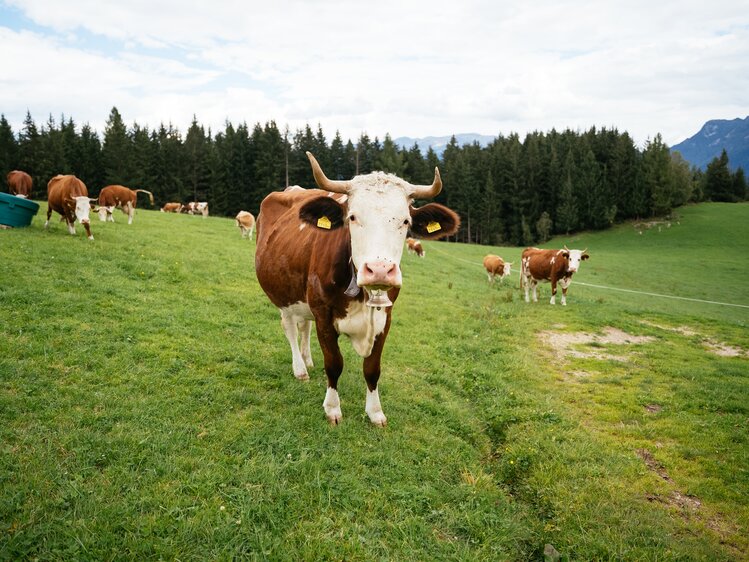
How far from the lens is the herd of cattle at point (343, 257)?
13.7 ft

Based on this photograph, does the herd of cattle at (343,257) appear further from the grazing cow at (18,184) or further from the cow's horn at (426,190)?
the grazing cow at (18,184)

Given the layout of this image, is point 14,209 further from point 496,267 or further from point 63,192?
point 496,267

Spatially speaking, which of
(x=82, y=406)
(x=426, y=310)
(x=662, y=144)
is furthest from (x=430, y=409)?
(x=662, y=144)

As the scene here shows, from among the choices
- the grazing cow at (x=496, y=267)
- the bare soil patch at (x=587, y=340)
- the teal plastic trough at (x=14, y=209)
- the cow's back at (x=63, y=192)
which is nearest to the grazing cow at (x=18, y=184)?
the cow's back at (x=63, y=192)

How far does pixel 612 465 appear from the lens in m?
5.12

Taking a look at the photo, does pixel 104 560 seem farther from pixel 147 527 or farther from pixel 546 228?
pixel 546 228

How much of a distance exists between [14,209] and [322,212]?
539 inches

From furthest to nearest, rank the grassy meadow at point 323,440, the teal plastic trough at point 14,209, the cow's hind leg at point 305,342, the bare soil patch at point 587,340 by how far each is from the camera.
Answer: the teal plastic trough at point 14,209 < the bare soil patch at point 587,340 < the cow's hind leg at point 305,342 < the grassy meadow at point 323,440

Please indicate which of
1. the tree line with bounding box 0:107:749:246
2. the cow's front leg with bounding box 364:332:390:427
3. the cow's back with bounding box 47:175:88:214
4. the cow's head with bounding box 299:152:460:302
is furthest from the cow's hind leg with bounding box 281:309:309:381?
the tree line with bounding box 0:107:749:246

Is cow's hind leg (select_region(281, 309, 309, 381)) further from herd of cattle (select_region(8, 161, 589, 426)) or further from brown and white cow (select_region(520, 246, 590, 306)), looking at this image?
brown and white cow (select_region(520, 246, 590, 306))

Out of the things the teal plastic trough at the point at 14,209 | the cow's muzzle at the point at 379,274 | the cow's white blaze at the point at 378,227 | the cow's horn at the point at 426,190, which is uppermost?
the teal plastic trough at the point at 14,209

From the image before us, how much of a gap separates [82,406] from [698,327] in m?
17.6

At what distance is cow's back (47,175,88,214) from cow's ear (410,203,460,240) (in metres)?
13.7

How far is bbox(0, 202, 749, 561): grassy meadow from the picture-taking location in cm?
351
